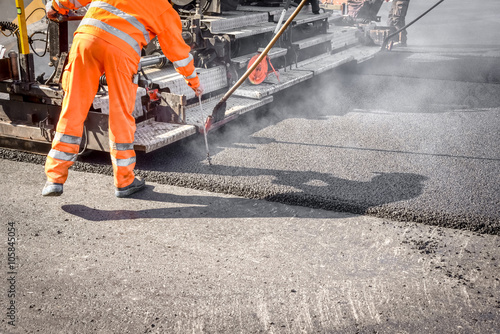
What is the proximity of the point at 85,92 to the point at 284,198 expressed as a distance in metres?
1.64

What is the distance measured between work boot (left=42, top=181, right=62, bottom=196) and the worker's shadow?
0.14 metres

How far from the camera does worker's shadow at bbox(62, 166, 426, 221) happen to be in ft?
11.9

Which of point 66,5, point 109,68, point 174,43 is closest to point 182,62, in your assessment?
point 174,43

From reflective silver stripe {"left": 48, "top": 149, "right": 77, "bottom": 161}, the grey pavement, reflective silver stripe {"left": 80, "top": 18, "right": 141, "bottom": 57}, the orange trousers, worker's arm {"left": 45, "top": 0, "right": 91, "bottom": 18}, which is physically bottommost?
the grey pavement

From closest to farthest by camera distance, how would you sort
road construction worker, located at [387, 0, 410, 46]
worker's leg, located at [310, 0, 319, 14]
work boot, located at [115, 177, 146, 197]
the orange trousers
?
the orange trousers → work boot, located at [115, 177, 146, 197] → worker's leg, located at [310, 0, 319, 14] → road construction worker, located at [387, 0, 410, 46]

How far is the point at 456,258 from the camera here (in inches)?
119

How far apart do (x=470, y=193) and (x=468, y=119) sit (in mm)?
2306

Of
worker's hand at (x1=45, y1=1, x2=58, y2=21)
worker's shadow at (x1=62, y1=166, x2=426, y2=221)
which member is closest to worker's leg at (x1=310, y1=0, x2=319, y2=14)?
worker's shadow at (x1=62, y1=166, x2=426, y2=221)

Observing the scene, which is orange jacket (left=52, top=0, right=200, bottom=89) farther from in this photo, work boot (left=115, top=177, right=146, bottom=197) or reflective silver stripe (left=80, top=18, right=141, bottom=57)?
work boot (left=115, top=177, right=146, bottom=197)

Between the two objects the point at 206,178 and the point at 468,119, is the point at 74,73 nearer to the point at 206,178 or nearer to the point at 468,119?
the point at 206,178

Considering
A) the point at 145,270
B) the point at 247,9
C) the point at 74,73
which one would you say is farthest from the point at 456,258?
the point at 247,9

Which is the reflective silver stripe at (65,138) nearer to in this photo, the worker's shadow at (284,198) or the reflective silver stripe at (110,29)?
the worker's shadow at (284,198)

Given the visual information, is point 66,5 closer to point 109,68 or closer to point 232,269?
point 109,68

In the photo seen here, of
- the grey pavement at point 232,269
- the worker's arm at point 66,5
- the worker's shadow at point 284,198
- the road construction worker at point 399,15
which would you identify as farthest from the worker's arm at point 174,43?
the road construction worker at point 399,15
